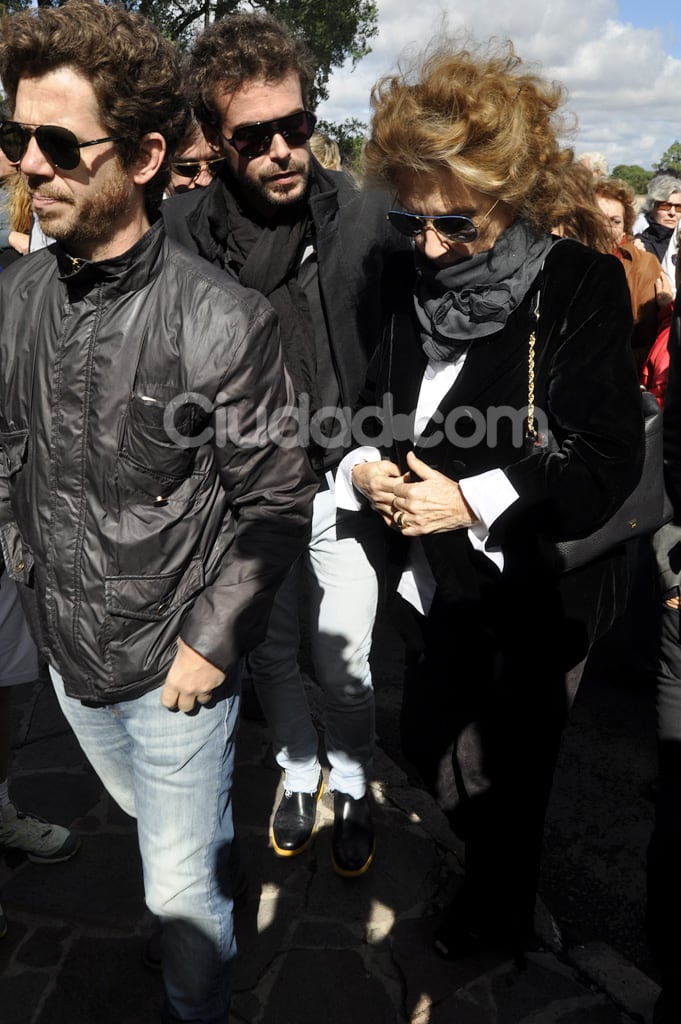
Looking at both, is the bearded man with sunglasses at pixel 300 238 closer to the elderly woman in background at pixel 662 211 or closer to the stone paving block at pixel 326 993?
the stone paving block at pixel 326 993

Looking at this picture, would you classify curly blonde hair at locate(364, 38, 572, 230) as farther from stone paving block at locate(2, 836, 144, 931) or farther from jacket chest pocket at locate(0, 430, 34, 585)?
stone paving block at locate(2, 836, 144, 931)

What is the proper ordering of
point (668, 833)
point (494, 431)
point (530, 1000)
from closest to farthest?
point (494, 431) < point (668, 833) < point (530, 1000)

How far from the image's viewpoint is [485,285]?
2.00 meters

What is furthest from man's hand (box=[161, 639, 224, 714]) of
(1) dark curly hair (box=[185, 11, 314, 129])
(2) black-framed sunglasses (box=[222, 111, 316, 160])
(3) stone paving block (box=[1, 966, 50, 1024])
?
(1) dark curly hair (box=[185, 11, 314, 129])

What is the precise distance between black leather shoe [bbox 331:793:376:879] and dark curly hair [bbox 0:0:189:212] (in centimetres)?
208

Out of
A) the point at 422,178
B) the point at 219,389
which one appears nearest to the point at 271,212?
the point at 422,178

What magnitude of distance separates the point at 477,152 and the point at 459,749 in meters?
1.49

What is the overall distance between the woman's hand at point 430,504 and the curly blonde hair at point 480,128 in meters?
0.63

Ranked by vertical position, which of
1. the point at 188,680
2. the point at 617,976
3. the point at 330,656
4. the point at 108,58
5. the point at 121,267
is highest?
the point at 108,58

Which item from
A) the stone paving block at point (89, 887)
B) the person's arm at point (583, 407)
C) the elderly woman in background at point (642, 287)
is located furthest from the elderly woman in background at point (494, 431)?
the elderly woman in background at point (642, 287)

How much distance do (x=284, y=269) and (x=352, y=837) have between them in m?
1.78

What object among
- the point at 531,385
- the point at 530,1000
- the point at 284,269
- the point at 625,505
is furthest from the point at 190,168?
the point at 530,1000

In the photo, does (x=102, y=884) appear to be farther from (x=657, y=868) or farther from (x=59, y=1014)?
(x=657, y=868)

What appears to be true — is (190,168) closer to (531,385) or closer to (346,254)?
(346,254)
